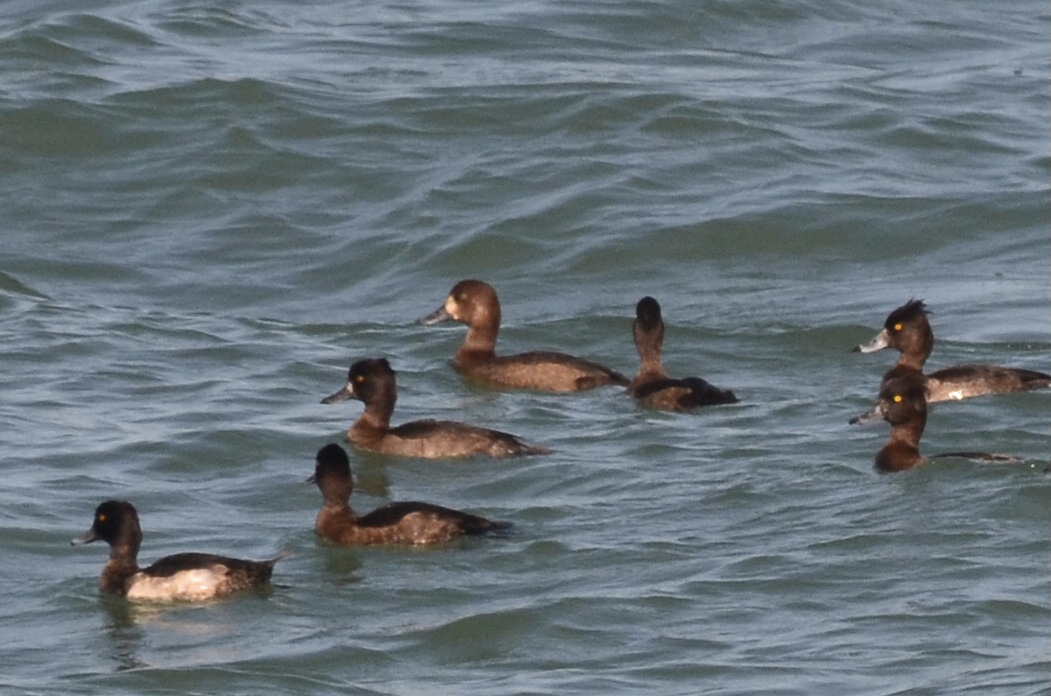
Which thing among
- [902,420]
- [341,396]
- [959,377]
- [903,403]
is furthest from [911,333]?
[341,396]

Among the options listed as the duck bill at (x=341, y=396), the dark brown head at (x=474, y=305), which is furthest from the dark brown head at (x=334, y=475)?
the dark brown head at (x=474, y=305)

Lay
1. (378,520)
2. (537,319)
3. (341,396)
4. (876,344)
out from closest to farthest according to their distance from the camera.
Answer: (378,520), (341,396), (876,344), (537,319)

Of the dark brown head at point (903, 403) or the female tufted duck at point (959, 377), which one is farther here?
the female tufted duck at point (959, 377)

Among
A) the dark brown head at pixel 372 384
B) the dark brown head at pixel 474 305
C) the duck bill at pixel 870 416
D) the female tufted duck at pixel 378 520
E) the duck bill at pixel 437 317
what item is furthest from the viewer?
the duck bill at pixel 437 317

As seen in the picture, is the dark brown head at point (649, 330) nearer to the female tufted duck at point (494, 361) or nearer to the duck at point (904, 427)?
the female tufted duck at point (494, 361)

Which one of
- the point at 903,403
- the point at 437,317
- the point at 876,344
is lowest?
the point at 903,403

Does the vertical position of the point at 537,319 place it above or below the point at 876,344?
above

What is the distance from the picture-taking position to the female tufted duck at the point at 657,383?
45.6ft

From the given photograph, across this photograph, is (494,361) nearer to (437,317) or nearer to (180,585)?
(437,317)

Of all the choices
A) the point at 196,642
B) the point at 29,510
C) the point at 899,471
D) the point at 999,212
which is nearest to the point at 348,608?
the point at 196,642

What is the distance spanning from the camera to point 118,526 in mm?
10930

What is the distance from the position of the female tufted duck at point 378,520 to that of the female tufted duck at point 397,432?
1.34 m

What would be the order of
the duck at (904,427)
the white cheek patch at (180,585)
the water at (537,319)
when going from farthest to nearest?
the duck at (904,427), the white cheek patch at (180,585), the water at (537,319)

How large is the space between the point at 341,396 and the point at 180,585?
361 cm
